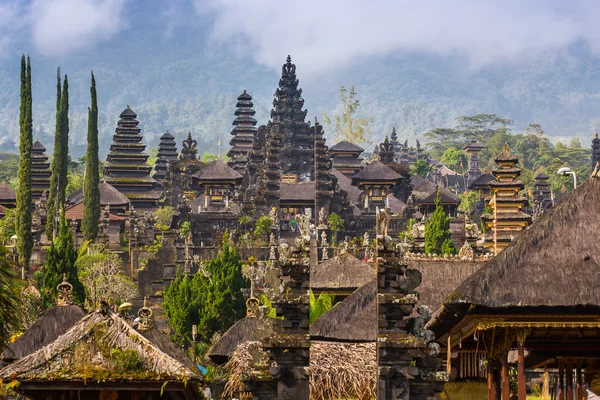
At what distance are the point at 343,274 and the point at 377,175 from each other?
46.3 m

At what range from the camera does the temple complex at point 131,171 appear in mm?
104750

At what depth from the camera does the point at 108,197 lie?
315 ft

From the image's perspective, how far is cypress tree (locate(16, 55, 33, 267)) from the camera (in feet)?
234

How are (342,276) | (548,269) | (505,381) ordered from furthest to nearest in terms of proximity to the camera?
1. (342,276)
2. (505,381)
3. (548,269)

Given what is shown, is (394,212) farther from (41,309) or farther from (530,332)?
(530,332)

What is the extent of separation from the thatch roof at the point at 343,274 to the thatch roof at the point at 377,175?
44.8m

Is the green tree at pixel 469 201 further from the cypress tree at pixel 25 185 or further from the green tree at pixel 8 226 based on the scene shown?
the cypress tree at pixel 25 185

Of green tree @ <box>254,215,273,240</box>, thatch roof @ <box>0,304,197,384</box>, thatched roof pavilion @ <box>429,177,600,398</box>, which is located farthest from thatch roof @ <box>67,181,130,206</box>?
thatch roof @ <box>0,304,197,384</box>

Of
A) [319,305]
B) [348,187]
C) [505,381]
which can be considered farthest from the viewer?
[348,187]

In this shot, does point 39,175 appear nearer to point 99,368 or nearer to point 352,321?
point 352,321

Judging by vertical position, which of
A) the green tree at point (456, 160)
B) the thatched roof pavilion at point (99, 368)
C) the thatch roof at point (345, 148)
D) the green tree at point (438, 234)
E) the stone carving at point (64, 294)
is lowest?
the thatched roof pavilion at point (99, 368)

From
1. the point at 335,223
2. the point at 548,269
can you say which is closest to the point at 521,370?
the point at 548,269

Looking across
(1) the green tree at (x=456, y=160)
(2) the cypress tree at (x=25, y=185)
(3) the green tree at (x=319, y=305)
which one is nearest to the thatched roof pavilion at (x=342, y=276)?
(3) the green tree at (x=319, y=305)

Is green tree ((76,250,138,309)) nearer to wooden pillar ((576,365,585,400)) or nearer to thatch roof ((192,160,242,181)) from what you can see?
thatch roof ((192,160,242,181))
